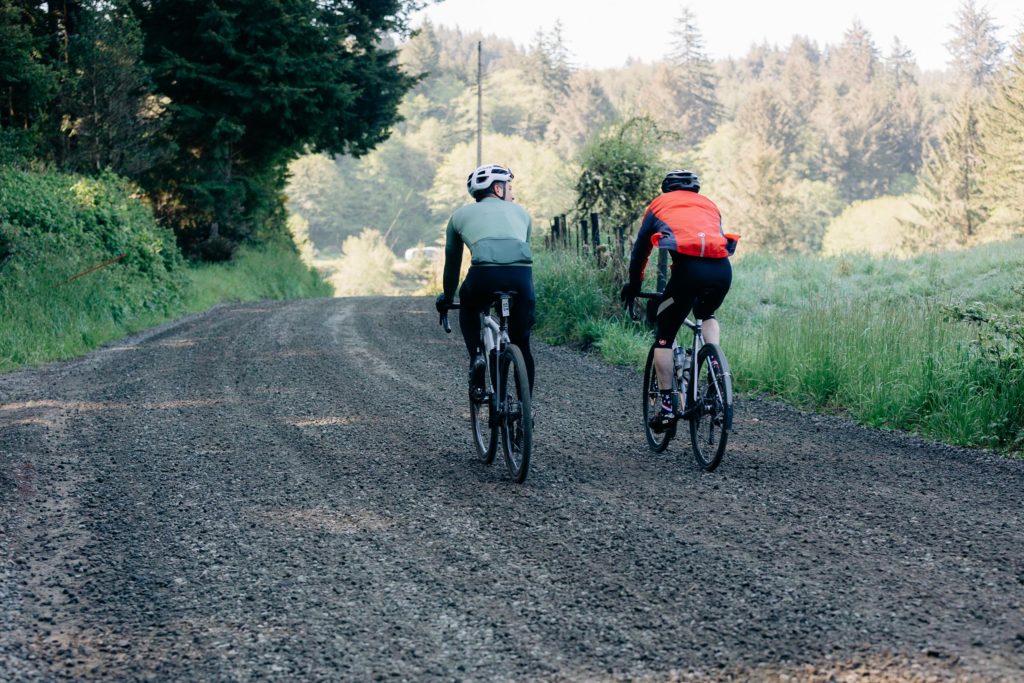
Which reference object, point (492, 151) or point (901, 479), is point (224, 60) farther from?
point (492, 151)

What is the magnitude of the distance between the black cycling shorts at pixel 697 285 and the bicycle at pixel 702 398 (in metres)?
0.16

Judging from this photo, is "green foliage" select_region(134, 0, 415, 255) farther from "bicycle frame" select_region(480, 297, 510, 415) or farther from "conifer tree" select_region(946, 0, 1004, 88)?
"conifer tree" select_region(946, 0, 1004, 88)

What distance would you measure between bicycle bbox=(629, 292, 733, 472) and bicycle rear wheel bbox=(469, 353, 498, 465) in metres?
1.22

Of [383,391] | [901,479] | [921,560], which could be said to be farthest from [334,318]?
[921,560]

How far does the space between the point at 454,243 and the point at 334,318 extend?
11.9m

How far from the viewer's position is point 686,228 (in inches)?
252

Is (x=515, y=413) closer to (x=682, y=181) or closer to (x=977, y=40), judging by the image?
(x=682, y=181)

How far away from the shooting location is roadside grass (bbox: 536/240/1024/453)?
731cm

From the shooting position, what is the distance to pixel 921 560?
14.5 ft

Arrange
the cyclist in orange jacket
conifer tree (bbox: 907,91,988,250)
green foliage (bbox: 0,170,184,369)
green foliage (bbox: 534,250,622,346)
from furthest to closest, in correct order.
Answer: conifer tree (bbox: 907,91,988,250)
green foliage (bbox: 534,250,622,346)
green foliage (bbox: 0,170,184,369)
the cyclist in orange jacket

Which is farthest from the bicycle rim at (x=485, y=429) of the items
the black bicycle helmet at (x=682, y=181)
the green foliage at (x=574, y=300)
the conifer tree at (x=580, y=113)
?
the conifer tree at (x=580, y=113)

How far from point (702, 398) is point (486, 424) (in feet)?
5.29

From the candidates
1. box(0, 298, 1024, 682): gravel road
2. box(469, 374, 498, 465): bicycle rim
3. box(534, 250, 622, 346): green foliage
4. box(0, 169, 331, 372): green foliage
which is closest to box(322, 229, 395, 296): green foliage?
box(0, 169, 331, 372): green foliage

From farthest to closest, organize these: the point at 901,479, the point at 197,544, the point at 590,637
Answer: the point at 901,479
the point at 197,544
the point at 590,637
